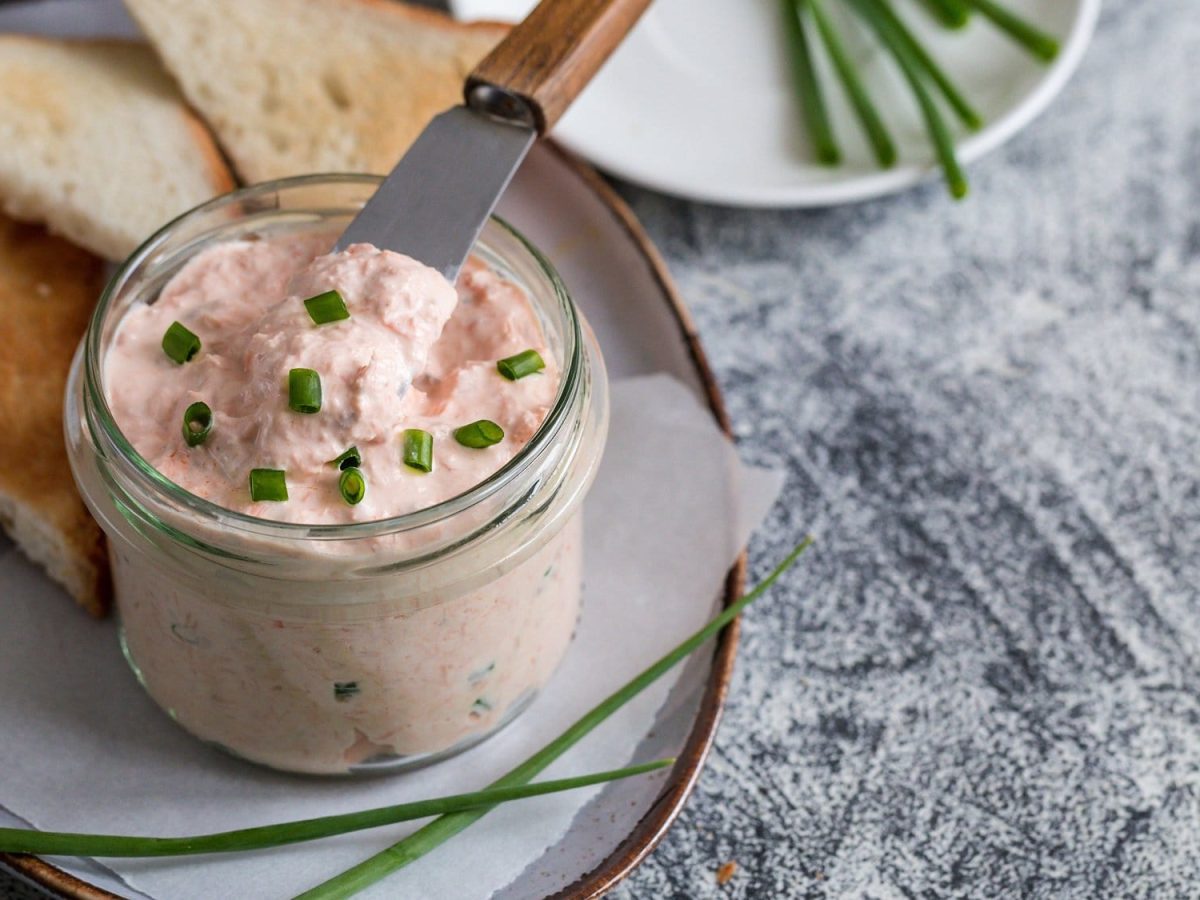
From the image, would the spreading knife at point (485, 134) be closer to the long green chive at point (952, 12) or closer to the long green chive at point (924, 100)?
the long green chive at point (924, 100)

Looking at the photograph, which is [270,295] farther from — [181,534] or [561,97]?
[561,97]

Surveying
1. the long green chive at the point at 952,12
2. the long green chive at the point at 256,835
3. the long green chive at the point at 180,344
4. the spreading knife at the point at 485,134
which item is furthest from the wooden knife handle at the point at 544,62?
the long green chive at the point at 952,12

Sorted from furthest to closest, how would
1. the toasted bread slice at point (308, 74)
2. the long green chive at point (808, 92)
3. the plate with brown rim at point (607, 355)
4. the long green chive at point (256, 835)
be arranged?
the long green chive at point (808, 92), the toasted bread slice at point (308, 74), the plate with brown rim at point (607, 355), the long green chive at point (256, 835)

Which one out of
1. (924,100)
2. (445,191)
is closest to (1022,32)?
(924,100)

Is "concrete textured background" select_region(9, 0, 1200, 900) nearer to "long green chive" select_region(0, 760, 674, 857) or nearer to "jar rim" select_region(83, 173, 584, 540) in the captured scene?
"long green chive" select_region(0, 760, 674, 857)

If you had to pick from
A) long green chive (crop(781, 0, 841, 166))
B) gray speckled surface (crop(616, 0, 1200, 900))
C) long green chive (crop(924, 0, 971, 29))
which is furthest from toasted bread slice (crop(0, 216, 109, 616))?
long green chive (crop(924, 0, 971, 29))

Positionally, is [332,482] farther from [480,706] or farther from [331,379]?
[480,706]
